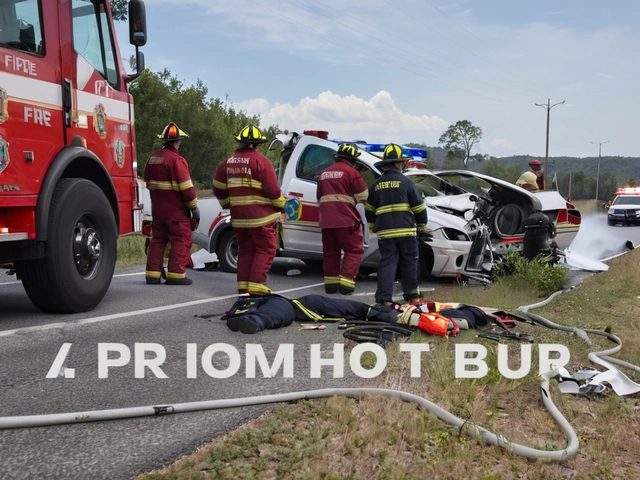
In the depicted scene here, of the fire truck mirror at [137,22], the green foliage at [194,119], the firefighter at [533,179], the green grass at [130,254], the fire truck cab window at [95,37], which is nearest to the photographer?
the fire truck cab window at [95,37]

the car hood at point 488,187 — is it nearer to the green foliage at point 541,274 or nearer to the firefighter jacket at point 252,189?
the green foliage at point 541,274

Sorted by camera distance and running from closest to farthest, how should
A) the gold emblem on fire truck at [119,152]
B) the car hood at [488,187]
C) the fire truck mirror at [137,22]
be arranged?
the fire truck mirror at [137,22], the gold emblem on fire truck at [119,152], the car hood at [488,187]

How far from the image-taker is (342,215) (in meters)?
8.41

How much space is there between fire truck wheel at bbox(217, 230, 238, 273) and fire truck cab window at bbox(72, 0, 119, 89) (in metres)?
3.46

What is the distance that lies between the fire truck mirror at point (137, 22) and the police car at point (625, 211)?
94.7ft

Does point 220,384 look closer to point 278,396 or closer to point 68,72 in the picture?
point 278,396

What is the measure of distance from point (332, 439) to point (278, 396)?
21.7 inches

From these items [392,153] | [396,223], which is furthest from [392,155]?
[396,223]

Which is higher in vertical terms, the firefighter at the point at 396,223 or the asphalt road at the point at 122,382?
the firefighter at the point at 396,223

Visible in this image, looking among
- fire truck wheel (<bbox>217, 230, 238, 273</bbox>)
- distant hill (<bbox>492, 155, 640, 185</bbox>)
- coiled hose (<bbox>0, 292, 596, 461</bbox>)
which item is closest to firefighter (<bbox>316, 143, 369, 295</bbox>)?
fire truck wheel (<bbox>217, 230, 238, 273</bbox>)

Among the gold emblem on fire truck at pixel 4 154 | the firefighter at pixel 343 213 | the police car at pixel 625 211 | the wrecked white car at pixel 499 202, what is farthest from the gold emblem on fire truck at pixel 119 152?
the police car at pixel 625 211

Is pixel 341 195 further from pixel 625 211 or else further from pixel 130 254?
pixel 625 211

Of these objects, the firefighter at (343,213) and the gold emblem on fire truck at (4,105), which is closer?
the gold emblem on fire truck at (4,105)

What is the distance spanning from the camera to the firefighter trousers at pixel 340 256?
8.40 meters
